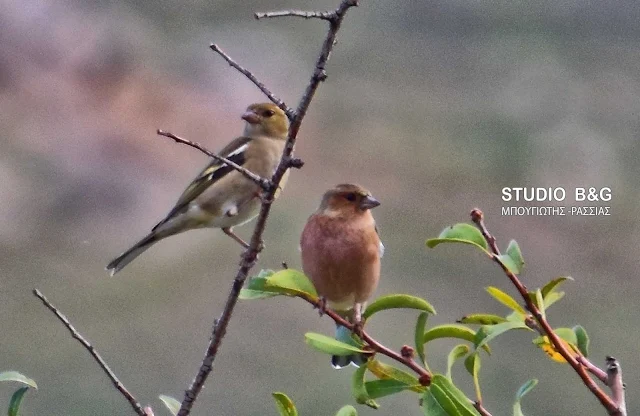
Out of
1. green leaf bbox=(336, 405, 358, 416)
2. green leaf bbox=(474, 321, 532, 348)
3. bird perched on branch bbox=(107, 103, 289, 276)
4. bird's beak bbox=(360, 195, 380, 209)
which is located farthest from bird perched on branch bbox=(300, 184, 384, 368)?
bird perched on branch bbox=(107, 103, 289, 276)

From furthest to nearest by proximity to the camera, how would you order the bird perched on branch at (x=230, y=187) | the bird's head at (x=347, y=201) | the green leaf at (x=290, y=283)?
1. the bird perched on branch at (x=230, y=187)
2. the bird's head at (x=347, y=201)
3. the green leaf at (x=290, y=283)

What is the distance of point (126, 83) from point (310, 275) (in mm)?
1883

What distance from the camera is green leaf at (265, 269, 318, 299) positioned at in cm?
83

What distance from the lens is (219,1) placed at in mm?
2975

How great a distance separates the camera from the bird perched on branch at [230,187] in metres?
2.11

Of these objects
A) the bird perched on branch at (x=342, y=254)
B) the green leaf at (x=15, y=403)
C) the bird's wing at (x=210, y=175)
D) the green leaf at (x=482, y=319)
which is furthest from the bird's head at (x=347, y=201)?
the bird's wing at (x=210, y=175)

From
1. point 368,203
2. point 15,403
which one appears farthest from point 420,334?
point 368,203

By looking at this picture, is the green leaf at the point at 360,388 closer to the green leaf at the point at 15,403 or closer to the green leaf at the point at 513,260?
the green leaf at the point at 513,260

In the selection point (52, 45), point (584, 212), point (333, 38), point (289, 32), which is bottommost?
point (333, 38)

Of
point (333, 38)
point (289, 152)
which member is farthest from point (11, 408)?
point (333, 38)

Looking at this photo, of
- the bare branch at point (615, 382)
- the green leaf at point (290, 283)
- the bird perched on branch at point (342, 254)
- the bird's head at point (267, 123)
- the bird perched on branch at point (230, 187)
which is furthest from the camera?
the bird's head at point (267, 123)

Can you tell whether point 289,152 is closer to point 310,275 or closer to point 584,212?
point 310,275

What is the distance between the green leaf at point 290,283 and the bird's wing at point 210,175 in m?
1.33

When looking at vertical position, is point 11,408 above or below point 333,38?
below
